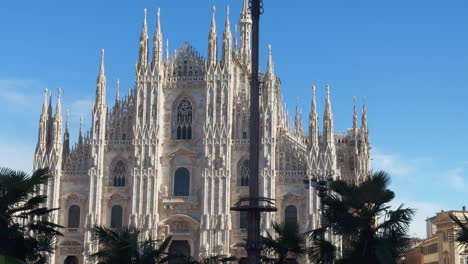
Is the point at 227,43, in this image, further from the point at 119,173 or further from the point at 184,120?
the point at 119,173

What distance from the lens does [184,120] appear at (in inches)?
2299

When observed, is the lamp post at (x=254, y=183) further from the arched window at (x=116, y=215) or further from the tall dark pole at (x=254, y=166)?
the arched window at (x=116, y=215)

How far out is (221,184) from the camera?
55312mm

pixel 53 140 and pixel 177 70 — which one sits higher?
pixel 177 70

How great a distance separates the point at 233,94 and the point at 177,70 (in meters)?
5.07

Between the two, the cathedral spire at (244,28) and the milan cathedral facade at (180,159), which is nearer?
the milan cathedral facade at (180,159)

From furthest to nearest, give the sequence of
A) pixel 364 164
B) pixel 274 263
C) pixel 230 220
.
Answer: pixel 364 164 < pixel 230 220 < pixel 274 263

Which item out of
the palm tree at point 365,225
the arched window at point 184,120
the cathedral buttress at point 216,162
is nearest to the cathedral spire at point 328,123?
the cathedral buttress at point 216,162

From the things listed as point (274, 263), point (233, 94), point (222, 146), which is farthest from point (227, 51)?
point (274, 263)

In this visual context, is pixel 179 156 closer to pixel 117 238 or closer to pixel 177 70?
pixel 177 70

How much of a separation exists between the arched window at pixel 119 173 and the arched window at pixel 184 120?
4.99 m

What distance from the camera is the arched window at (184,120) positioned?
5819cm

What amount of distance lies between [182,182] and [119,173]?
17.0 feet

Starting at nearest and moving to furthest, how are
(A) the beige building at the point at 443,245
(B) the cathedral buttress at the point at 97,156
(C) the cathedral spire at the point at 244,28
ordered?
(B) the cathedral buttress at the point at 97,156 → (A) the beige building at the point at 443,245 → (C) the cathedral spire at the point at 244,28
